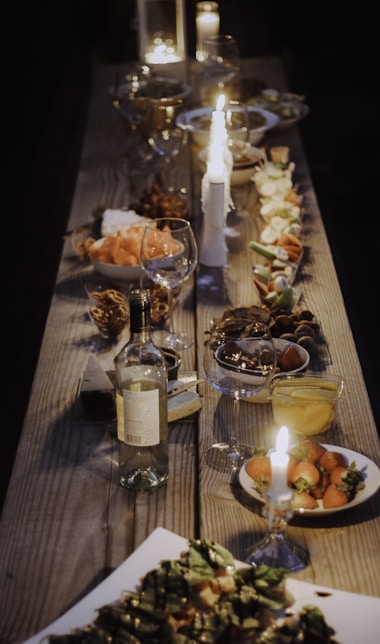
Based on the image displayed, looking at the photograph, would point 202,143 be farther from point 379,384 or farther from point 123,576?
point 123,576

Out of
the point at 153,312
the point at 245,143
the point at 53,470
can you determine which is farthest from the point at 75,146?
the point at 53,470

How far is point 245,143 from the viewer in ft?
9.08

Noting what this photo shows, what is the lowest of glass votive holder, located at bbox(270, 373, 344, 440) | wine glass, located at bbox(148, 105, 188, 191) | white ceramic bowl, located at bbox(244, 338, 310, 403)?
wine glass, located at bbox(148, 105, 188, 191)

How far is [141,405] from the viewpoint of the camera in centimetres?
149

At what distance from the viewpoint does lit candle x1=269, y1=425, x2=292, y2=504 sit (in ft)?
4.18

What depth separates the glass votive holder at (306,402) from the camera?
1718 mm

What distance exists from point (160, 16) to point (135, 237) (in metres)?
2.31

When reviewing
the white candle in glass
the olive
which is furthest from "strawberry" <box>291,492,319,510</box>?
the white candle in glass

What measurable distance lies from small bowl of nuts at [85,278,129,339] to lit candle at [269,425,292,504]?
2.90ft

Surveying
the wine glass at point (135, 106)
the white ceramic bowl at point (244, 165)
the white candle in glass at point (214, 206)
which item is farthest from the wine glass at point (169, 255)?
the wine glass at point (135, 106)

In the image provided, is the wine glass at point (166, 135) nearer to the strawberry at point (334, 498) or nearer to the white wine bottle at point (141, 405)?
the white wine bottle at point (141, 405)

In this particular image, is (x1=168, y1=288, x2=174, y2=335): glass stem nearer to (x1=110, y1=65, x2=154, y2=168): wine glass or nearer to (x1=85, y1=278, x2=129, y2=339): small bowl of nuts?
(x1=85, y1=278, x2=129, y2=339): small bowl of nuts

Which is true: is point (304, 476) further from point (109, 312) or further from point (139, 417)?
point (109, 312)

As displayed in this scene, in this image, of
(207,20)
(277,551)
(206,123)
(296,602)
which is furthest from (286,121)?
(296,602)
